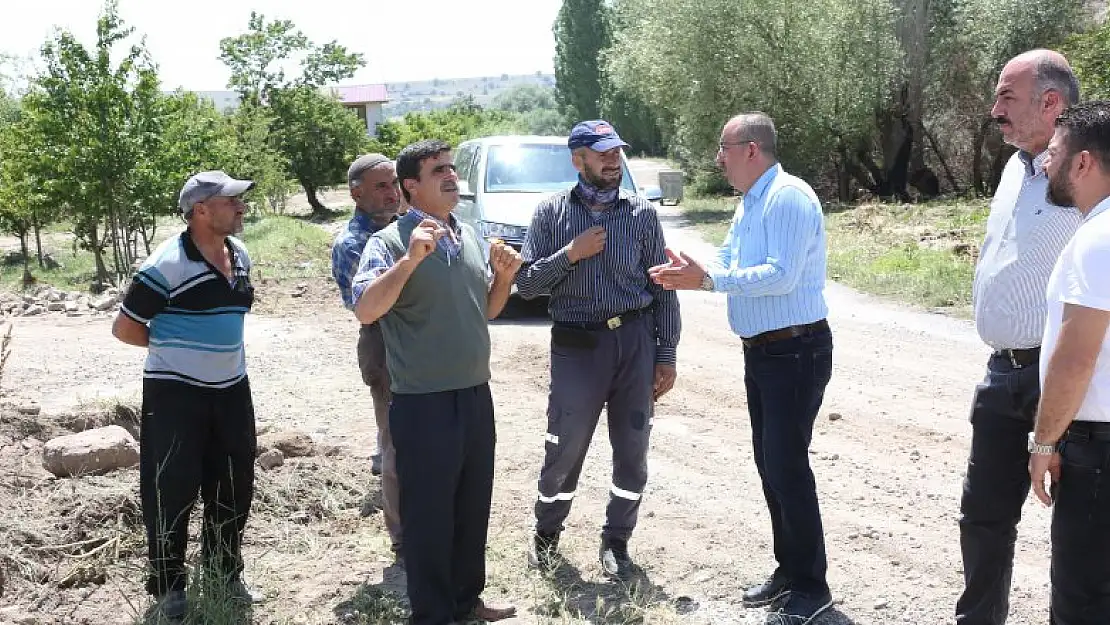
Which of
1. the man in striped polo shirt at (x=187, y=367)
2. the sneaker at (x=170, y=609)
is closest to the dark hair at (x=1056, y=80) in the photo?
the man in striped polo shirt at (x=187, y=367)

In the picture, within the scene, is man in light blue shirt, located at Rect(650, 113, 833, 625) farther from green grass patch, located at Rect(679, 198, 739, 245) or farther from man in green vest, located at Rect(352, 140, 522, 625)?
green grass patch, located at Rect(679, 198, 739, 245)

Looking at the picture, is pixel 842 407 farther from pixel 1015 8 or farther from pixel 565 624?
pixel 1015 8

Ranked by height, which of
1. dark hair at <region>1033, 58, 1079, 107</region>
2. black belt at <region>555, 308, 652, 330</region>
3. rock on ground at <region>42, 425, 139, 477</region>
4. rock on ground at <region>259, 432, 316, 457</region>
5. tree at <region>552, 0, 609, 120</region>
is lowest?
rock on ground at <region>259, 432, 316, 457</region>

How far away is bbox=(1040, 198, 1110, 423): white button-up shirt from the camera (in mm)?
2764

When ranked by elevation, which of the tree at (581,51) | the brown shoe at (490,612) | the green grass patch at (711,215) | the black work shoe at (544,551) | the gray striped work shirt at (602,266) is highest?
the tree at (581,51)

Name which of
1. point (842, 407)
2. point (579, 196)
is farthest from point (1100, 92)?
point (579, 196)

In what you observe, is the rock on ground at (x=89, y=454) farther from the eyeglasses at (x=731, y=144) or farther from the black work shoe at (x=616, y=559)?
the eyeglasses at (x=731, y=144)

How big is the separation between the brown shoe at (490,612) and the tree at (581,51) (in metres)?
55.5

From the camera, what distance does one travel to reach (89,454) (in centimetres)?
545

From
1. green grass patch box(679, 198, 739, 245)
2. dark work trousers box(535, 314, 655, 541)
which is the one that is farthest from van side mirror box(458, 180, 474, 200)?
dark work trousers box(535, 314, 655, 541)

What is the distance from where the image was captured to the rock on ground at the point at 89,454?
214 inches

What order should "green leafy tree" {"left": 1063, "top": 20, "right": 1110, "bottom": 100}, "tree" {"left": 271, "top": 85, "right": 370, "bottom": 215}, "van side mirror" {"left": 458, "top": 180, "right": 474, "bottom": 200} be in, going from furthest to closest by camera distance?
1. "tree" {"left": 271, "top": 85, "right": 370, "bottom": 215}
2. "green leafy tree" {"left": 1063, "top": 20, "right": 1110, "bottom": 100}
3. "van side mirror" {"left": 458, "top": 180, "right": 474, "bottom": 200}

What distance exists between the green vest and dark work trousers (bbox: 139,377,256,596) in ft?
3.14

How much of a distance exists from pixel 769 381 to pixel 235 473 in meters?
2.35
